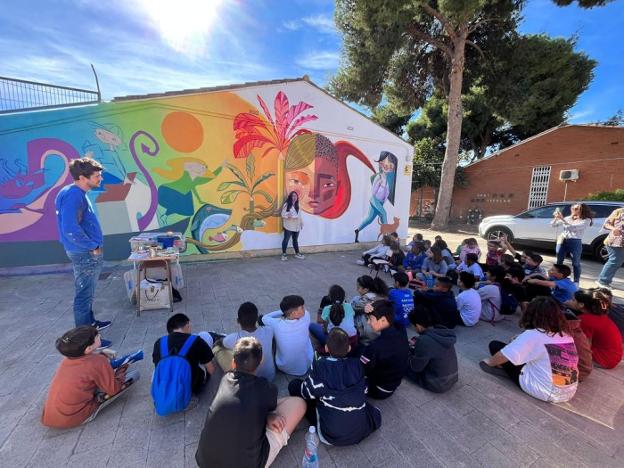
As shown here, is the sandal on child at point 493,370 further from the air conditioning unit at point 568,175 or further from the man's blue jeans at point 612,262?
the air conditioning unit at point 568,175

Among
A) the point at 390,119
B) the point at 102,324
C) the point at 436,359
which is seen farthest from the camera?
the point at 390,119

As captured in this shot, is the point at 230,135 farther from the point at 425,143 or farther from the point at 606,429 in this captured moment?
the point at 425,143

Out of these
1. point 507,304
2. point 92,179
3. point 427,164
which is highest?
point 427,164

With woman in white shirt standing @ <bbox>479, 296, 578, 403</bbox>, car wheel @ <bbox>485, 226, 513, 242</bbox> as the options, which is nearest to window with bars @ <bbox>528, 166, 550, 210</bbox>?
car wheel @ <bbox>485, 226, 513, 242</bbox>

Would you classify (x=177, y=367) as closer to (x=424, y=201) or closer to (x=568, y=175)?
(x=568, y=175)

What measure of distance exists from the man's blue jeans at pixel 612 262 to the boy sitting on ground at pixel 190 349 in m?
7.55

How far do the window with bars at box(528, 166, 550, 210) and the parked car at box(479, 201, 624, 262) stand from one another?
7318mm

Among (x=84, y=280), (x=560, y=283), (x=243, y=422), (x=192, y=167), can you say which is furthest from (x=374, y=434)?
(x=192, y=167)

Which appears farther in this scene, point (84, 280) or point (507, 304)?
point (507, 304)

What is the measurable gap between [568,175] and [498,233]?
7.52m

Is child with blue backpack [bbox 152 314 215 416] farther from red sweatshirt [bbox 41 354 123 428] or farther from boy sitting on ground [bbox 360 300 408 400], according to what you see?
boy sitting on ground [bbox 360 300 408 400]

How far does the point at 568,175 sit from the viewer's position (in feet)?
44.3

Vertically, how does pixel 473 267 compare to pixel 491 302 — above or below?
above

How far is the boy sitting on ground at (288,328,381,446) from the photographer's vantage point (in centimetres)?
200
